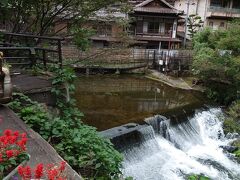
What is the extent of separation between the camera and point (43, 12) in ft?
28.8

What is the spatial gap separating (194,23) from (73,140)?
34211 mm

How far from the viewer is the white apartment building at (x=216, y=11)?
35781mm

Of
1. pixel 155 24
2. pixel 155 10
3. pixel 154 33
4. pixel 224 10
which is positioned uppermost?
pixel 224 10

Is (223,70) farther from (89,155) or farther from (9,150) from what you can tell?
(9,150)

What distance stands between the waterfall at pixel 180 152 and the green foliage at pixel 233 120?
343 millimetres

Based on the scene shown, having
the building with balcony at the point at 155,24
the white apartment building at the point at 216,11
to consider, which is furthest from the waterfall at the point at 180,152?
the white apartment building at the point at 216,11

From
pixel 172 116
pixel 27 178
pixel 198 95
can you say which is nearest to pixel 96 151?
pixel 27 178

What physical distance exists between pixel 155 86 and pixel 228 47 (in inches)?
221

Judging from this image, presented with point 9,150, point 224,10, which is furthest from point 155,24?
point 9,150

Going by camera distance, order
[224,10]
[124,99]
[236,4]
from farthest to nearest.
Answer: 1. [236,4]
2. [224,10]
3. [124,99]

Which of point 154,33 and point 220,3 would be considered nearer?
point 154,33

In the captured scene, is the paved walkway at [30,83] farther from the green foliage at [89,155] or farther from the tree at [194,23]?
the tree at [194,23]

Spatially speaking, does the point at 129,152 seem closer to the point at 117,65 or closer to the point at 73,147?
the point at 73,147

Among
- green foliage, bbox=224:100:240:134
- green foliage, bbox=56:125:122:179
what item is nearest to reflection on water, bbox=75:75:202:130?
green foliage, bbox=224:100:240:134
